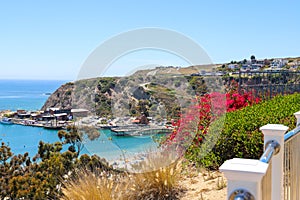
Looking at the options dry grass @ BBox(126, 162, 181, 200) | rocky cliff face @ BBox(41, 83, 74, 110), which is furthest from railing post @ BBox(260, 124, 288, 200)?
rocky cliff face @ BBox(41, 83, 74, 110)

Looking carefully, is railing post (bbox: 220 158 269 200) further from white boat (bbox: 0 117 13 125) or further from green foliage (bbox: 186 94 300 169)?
white boat (bbox: 0 117 13 125)

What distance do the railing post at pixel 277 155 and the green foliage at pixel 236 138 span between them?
2580 millimetres

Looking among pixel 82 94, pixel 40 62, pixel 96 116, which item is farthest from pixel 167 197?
pixel 40 62

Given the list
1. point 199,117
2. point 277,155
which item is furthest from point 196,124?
point 277,155

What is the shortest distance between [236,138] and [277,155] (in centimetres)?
296

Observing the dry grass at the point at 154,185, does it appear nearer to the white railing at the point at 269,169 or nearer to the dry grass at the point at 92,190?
the dry grass at the point at 92,190

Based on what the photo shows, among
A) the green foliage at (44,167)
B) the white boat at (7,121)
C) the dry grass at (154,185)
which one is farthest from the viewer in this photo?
the white boat at (7,121)

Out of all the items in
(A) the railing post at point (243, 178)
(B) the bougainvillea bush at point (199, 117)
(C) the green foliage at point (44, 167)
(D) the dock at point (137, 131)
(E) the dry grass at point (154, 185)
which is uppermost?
(A) the railing post at point (243, 178)

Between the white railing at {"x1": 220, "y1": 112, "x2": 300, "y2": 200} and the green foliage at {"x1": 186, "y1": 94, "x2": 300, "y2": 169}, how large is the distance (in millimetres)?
1732

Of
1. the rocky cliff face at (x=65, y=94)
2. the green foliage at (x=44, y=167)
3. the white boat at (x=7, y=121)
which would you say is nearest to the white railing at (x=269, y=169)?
the green foliage at (x=44, y=167)

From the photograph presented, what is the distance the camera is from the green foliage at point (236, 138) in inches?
194

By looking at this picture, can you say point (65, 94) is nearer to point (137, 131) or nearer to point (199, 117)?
point (137, 131)

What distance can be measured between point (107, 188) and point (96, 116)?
8.62 ft

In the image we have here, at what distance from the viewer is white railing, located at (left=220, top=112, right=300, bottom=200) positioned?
44.7 inches
